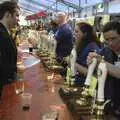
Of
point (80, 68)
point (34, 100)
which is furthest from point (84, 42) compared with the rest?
point (34, 100)

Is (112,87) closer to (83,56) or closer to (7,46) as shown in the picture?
(83,56)

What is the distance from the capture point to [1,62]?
13.6 feet

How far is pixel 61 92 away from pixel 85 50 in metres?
0.94

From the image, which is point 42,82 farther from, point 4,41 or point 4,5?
point 4,5

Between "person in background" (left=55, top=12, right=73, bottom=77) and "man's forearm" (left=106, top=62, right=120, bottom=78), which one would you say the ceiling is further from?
"man's forearm" (left=106, top=62, right=120, bottom=78)

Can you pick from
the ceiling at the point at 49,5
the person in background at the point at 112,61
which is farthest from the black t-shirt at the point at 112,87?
the ceiling at the point at 49,5

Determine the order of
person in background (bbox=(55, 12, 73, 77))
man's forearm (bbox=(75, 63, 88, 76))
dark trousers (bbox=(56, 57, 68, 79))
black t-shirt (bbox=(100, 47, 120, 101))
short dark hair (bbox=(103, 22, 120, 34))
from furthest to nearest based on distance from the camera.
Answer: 1. person in background (bbox=(55, 12, 73, 77))
2. dark trousers (bbox=(56, 57, 68, 79))
3. man's forearm (bbox=(75, 63, 88, 76))
4. short dark hair (bbox=(103, 22, 120, 34))
5. black t-shirt (bbox=(100, 47, 120, 101))

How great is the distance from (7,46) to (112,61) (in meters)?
1.37

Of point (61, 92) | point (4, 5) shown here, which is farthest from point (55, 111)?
point (4, 5)

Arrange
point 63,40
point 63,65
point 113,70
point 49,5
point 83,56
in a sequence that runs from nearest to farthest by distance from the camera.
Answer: point 113,70, point 83,56, point 63,65, point 63,40, point 49,5

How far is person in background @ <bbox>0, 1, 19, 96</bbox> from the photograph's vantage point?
416 cm

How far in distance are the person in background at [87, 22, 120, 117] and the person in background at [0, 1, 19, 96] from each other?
1.24 m

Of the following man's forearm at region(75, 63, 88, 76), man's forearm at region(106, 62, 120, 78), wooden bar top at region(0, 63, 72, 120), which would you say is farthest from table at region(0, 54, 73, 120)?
man's forearm at region(106, 62, 120, 78)

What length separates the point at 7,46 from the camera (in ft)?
13.8
